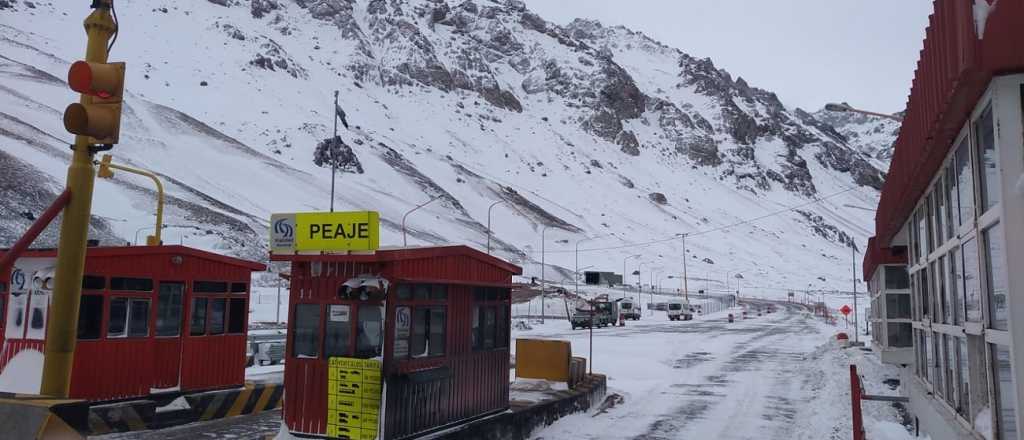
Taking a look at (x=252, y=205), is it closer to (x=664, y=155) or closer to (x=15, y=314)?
(x=15, y=314)

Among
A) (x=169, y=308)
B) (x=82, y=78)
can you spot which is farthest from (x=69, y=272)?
(x=169, y=308)

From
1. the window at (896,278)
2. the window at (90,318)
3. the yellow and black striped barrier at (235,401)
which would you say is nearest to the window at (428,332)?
the yellow and black striped barrier at (235,401)

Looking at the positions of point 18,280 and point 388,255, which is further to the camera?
point 18,280

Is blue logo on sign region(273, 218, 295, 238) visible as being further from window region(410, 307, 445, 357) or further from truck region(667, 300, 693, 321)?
truck region(667, 300, 693, 321)

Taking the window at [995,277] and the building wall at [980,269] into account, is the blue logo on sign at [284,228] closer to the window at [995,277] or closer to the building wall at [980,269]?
the building wall at [980,269]

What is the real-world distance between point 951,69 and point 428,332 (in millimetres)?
7869

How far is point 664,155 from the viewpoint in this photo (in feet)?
616

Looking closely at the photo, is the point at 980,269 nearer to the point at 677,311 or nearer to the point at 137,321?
the point at 137,321

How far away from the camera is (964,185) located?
5551 mm

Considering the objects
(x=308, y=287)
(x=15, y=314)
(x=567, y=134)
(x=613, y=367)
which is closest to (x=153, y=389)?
(x=15, y=314)

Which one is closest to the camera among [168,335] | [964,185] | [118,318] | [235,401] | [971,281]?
[971,281]

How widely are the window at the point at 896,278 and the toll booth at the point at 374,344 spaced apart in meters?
9.57

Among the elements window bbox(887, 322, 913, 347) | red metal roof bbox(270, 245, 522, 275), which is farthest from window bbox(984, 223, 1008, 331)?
window bbox(887, 322, 913, 347)

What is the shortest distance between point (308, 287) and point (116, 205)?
6143cm
